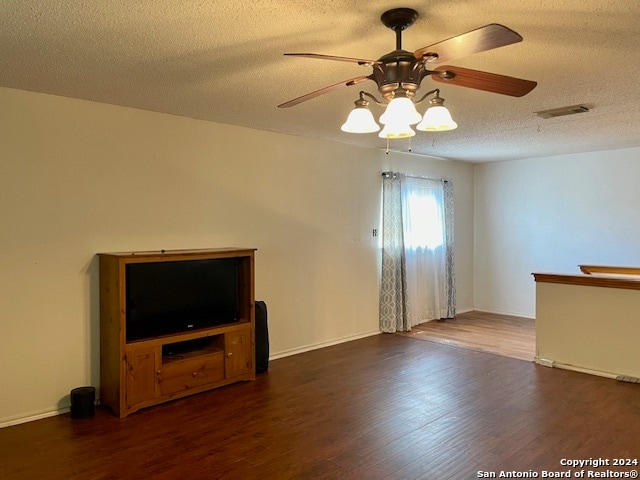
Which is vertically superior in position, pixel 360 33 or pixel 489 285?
pixel 360 33

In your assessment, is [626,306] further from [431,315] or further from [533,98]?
[431,315]

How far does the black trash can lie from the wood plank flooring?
11.7 ft

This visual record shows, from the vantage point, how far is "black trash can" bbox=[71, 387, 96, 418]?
3229mm

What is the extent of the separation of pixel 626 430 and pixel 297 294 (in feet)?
9.80

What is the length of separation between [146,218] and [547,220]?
5.31 metres

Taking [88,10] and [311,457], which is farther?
[311,457]

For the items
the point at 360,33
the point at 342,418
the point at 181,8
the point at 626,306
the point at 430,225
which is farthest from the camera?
the point at 430,225

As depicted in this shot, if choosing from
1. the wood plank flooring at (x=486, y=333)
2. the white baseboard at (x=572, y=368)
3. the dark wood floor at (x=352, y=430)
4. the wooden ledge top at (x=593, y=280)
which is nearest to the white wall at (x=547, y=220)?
the wood plank flooring at (x=486, y=333)

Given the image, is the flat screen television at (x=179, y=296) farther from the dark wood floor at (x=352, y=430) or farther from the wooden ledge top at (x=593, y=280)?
the wooden ledge top at (x=593, y=280)

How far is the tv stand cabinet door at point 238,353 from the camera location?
3827 millimetres

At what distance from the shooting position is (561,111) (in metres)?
3.78

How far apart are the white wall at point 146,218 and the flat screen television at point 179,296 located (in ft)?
1.18

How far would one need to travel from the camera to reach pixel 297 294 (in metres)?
4.85

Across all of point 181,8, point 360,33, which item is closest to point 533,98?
point 360,33
